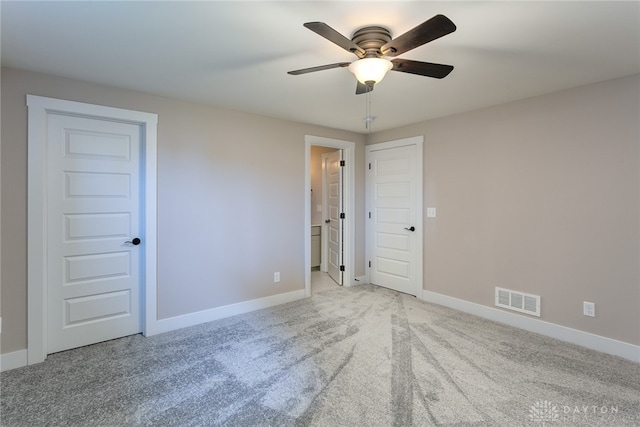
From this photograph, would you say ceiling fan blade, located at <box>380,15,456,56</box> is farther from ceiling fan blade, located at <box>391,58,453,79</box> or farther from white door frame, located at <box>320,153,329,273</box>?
white door frame, located at <box>320,153,329,273</box>

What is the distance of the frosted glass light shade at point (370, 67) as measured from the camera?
→ 5.71 ft

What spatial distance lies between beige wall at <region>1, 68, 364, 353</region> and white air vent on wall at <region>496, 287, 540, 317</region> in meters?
2.38

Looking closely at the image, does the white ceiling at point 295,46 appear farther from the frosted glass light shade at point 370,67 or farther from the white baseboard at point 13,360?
the white baseboard at point 13,360

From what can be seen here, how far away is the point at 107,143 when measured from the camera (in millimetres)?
2787

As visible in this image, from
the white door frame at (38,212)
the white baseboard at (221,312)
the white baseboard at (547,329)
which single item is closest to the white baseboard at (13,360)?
the white door frame at (38,212)

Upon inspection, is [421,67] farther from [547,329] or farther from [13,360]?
[13,360]

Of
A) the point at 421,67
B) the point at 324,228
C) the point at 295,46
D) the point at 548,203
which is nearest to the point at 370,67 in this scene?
the point at 421,67

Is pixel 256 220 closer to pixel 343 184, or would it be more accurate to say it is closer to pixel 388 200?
pixel 343 184

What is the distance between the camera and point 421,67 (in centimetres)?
179

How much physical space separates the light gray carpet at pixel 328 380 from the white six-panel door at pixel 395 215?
3.87 ft

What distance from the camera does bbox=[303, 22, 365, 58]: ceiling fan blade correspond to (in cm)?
134

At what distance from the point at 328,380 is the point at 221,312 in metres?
1.68

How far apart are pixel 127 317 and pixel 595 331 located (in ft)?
14.4

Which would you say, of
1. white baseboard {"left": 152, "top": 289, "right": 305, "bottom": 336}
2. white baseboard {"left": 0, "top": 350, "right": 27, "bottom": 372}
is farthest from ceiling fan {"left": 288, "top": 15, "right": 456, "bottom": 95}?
white baseboard {"left": 0, "top": 350, "right": 27, "bottom": 372}
